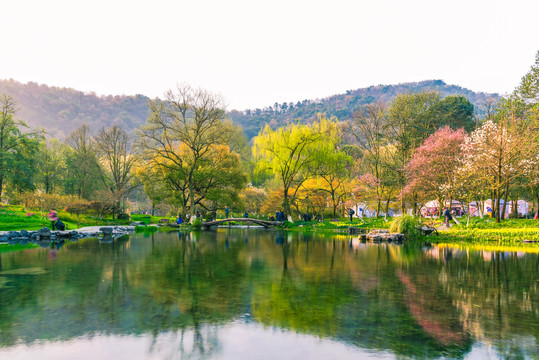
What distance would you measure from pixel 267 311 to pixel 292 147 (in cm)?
3740

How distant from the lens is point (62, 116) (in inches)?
5797

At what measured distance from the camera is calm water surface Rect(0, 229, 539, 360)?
5641 millimetres

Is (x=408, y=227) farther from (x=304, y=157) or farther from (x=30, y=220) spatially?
(x=30, y=220)

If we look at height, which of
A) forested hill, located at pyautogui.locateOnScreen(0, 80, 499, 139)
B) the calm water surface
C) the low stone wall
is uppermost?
forested hill, located at pyautogui.locateOnScreen(0, 80, 499, 139)

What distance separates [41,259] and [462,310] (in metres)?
16.0

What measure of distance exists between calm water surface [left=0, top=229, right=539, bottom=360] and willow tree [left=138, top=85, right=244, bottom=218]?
30487 mm

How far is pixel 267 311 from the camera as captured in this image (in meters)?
7.70

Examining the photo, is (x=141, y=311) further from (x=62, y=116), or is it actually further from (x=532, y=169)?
(x=62, y=116)

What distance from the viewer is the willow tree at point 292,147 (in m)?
44.0

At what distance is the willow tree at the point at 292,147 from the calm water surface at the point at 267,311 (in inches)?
1210

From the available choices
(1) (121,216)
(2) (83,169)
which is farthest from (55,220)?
(2) (83,169)

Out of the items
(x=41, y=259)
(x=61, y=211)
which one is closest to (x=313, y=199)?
(x=61, y=211)

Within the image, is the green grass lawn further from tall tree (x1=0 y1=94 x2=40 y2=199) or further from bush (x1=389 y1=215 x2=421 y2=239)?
bush (x1=389 y1=215 x2=421 y2=239)

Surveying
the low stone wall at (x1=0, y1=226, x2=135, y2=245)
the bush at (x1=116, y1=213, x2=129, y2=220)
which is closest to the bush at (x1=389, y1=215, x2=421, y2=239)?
the low stone wall at (x1=0, y1=226, x2=135, y2=245)
